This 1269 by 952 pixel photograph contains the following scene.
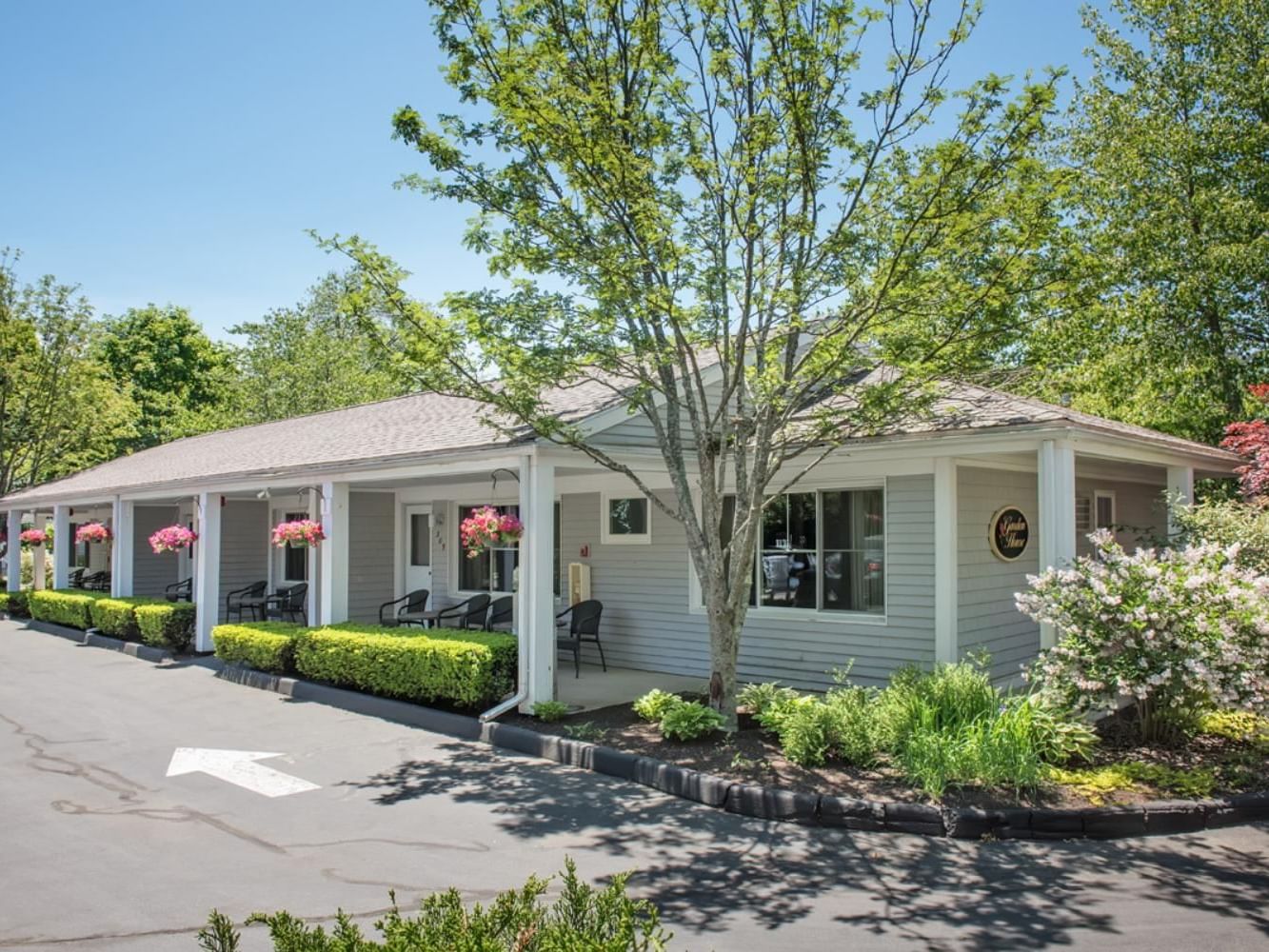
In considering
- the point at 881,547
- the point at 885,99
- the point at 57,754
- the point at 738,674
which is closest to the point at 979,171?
the point at 885,99

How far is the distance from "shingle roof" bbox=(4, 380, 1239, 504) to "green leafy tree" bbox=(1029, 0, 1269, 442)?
4466 mm

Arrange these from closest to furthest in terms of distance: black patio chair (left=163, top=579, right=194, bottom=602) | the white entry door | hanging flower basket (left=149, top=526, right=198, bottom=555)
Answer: hanging flower basket (left=149, top=526, right=198, bottom=555)
the white entry door
black patio chair (left=163, top=579, right=194, bottom=602)

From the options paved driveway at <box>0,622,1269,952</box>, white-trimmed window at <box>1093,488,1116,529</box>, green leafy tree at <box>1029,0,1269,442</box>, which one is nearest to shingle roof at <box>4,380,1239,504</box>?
white-trimmed window at <box>1093,488,1116,529</box>

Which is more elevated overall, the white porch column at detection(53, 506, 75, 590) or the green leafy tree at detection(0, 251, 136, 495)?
the green leafy tree at detection(0, 251, 136, 495)

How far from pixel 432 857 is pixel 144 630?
38.4 feet

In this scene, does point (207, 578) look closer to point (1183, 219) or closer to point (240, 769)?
point (240, 769)

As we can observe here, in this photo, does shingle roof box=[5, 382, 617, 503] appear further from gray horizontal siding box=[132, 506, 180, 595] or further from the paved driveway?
the paved driveway

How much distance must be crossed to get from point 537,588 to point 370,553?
8.14 meters

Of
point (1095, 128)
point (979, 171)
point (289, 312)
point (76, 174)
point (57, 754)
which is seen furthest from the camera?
point (289, 312)

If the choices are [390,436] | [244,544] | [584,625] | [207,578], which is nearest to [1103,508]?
[584,625]

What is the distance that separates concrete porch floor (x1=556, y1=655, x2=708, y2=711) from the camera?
1024cm

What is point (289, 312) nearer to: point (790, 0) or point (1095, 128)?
point (1095, 128)

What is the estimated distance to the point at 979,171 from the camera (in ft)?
24.8

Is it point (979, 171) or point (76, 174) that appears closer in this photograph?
point (979, 171)
